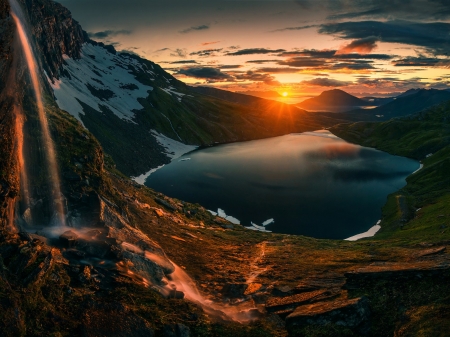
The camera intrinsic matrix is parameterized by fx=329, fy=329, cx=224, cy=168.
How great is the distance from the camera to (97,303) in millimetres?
21828

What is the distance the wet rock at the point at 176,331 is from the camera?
852 inches

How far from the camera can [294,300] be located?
28234 mm

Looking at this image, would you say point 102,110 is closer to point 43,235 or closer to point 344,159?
point 344,159

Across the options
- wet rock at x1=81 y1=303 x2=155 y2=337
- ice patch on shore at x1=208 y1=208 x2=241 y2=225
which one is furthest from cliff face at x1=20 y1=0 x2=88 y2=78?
wet rock at x1=81 y1=303 x2=155 y2=337

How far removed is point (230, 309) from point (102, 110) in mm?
155351

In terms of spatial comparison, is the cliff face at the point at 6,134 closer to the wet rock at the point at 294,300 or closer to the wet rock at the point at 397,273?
the wet rock at the point at 294,300

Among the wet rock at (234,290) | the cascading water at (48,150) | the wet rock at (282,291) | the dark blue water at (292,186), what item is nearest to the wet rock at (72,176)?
the cascading water at (48,150)

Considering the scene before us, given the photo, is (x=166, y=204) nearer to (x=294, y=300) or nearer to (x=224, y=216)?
(x=224, y=216)

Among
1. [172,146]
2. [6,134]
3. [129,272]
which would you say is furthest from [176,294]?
[172,146]

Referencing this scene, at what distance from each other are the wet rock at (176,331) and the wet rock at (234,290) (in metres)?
8.31

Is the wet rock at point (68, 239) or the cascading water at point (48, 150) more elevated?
the cascading water at point (48, 150)

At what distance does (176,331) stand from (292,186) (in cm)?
9557

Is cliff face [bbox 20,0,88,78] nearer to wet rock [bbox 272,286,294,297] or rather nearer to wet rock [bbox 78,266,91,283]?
wet rock [bbox 78,266,91,283]

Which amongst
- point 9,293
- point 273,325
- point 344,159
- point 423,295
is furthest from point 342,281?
point 344,159
